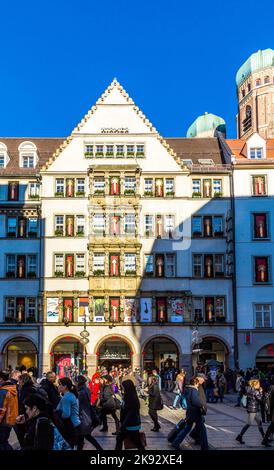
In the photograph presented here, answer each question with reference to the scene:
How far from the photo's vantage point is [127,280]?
180 ft

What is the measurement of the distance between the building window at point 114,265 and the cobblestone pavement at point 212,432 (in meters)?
19.7

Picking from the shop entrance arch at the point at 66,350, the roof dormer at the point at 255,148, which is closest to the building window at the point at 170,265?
the shop entrance arch at the point at 66,350

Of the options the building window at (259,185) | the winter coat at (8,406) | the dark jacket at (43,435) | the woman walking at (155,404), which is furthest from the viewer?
the building window at (259,185)

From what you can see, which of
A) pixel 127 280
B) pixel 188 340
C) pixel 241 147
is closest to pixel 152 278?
pixel 127 280

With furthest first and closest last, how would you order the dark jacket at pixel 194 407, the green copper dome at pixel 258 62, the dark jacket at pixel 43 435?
the green copper dome at pixel 258 62
the dark jacket at pixel 194 407
the dark jacket at pixel 43 435

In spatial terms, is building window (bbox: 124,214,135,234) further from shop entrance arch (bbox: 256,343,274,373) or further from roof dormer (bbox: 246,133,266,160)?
shop entrance arch (bbox: 256,343,274,373)

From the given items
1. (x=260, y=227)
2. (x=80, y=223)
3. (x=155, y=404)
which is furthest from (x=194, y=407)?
(x=260, y=227)

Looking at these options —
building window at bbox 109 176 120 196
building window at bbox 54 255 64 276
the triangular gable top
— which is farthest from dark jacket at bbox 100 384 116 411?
the triangular gable top

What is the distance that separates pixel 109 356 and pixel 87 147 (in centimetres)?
1655

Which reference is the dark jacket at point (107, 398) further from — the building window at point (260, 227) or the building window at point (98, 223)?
the building window at point (260, 227)

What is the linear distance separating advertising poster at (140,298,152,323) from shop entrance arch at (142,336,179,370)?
175 cm

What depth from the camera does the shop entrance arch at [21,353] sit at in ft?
182

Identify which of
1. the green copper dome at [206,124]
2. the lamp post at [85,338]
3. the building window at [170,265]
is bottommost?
the lamp post at [85,338]

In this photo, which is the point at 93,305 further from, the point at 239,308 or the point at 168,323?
the point at 239,308
